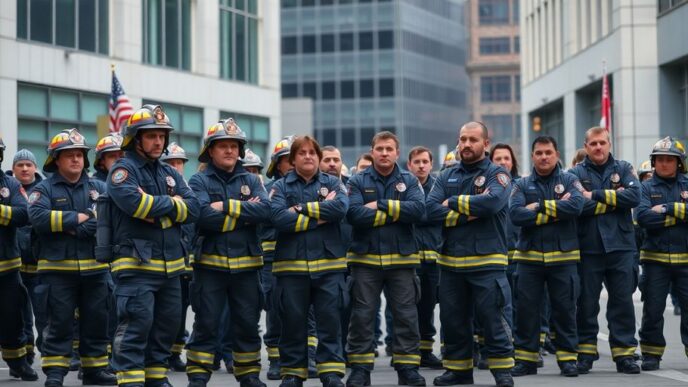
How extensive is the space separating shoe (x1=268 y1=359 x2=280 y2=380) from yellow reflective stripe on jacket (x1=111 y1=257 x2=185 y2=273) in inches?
110

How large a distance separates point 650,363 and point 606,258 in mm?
1128

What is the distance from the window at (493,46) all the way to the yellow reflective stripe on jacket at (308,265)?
121044 mm

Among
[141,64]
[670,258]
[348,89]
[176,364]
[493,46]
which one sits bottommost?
[176,364]

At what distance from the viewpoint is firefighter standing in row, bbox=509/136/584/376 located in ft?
43.3

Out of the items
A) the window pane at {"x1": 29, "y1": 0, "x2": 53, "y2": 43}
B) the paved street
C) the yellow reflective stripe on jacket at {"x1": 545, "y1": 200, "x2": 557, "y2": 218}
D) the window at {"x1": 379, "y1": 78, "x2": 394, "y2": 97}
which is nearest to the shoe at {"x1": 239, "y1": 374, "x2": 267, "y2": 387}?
the paved street

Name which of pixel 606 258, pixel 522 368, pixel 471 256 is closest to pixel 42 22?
pixel 606 258

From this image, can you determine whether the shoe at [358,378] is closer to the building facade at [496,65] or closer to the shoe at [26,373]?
the shoe at [26,373]

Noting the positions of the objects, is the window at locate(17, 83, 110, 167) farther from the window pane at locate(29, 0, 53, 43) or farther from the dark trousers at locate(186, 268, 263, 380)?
the dark trousers at locate(186, 268, 263, 380)

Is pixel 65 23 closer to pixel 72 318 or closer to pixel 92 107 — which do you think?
pixel 92 107

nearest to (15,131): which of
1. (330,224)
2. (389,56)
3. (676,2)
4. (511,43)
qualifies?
(676,2)

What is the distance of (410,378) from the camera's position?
1262cm

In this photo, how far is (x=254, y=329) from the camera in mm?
11922

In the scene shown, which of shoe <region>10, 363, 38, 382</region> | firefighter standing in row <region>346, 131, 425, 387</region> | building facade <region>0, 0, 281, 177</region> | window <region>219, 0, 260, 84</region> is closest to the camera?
firefighter standing in row <region>346, 131, 425, 387</region>

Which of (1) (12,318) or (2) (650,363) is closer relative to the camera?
(1) (12,318)
